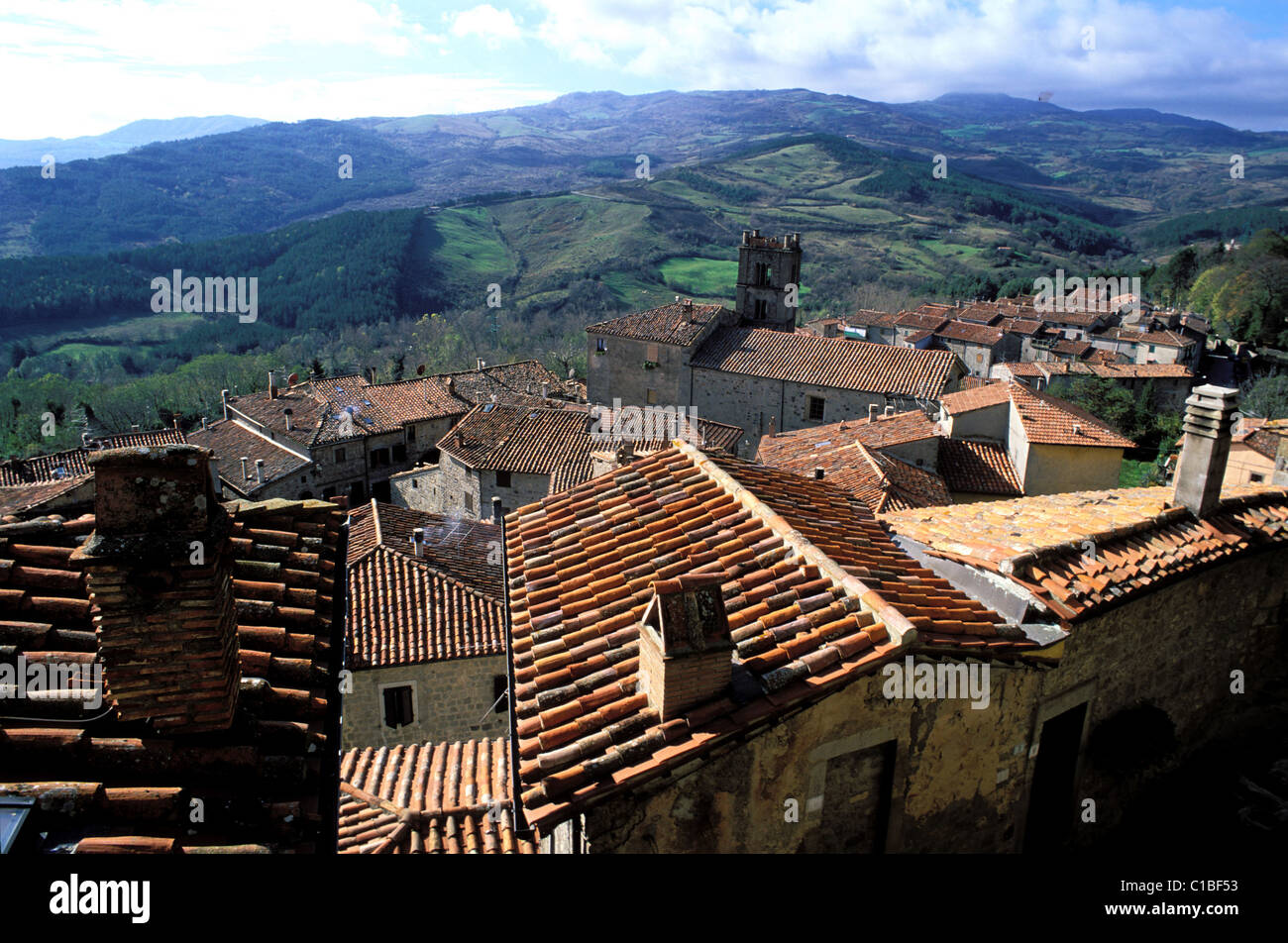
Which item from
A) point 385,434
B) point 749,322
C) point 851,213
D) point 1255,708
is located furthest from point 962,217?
point 1255,708

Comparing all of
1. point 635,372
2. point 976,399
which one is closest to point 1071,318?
point 635,372

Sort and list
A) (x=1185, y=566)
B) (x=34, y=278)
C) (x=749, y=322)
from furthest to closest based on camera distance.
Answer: (x=34, y=278) < (x=749, y=322) < (x=1185, y=566)

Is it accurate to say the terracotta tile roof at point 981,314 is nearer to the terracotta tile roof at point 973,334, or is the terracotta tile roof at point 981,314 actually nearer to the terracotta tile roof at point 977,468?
the terracotta tile roof at point 973,334

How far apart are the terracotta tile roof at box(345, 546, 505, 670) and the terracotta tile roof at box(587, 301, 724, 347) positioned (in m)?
25.3

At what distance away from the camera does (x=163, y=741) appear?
14.0 feet

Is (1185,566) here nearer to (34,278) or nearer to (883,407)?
(883,407)

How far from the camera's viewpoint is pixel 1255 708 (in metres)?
9.82

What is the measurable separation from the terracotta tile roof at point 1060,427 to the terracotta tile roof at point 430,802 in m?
20.8

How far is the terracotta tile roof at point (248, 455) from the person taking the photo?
41.5 meters

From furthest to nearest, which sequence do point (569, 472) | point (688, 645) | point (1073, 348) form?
1. point (1073, 348)
2. point (569, 472)
3. point (688, 645)

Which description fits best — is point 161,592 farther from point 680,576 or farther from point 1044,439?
point 1044,439

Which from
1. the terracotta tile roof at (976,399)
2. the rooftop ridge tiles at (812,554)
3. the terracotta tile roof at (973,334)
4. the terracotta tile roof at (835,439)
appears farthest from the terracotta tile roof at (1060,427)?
the terracotta tile roof at (973,334)

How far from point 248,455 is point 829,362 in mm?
31312
